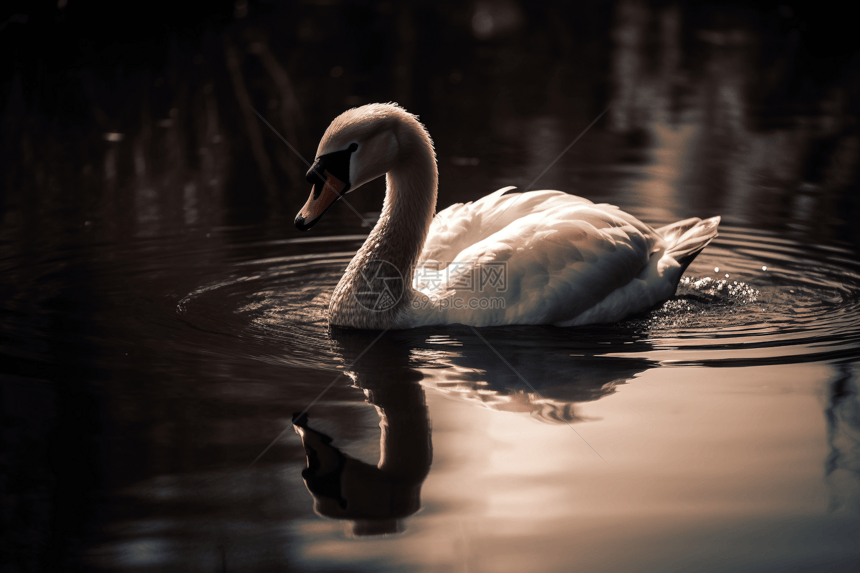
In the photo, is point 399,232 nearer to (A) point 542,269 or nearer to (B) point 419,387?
(A) point 542,269

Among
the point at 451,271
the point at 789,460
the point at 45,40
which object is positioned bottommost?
the point at 789,460

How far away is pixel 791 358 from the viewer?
5.37 m

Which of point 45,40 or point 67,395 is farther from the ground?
point 45,40

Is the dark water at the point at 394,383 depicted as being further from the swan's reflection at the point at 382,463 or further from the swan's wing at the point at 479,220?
the swan's wing at the point at 479,220

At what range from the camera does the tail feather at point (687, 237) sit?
667cm

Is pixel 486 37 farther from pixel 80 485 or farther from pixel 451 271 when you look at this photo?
pixel 80 485

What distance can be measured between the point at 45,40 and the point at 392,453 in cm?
1737

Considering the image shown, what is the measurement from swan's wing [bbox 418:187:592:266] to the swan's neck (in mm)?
232

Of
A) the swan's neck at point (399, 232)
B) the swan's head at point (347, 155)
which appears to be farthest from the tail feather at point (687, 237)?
the swan's head at point (347, 155)

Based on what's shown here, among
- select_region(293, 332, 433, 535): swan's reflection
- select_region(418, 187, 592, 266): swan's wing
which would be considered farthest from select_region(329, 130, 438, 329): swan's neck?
select_region(293, 332, 433, 535): swan's reflection

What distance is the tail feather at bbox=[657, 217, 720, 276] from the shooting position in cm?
667

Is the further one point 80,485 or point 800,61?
point 800,61

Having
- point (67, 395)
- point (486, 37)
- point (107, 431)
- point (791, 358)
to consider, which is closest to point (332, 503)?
point (107, 431)

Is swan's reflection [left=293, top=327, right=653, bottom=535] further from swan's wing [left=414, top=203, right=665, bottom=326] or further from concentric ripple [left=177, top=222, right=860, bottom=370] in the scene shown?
swan's wing [left=414, top=203, right=665, bottom=326]
